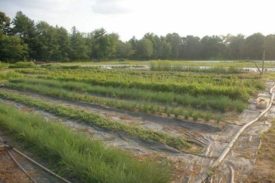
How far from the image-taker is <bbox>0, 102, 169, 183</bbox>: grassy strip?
3820 millimetres

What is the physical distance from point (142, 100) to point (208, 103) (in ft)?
8.26

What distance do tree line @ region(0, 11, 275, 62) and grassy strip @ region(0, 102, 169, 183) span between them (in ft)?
119

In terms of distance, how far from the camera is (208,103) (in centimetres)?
921

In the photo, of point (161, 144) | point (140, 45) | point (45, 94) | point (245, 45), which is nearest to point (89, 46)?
point (140, 45)

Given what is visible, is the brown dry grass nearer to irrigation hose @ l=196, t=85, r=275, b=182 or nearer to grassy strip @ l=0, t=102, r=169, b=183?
irrigation hose @ l=196, t=85, r=275, b=182

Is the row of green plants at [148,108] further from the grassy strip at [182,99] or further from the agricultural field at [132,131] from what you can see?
the grassy strip at [182,99]

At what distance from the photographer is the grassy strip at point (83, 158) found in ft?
12.5

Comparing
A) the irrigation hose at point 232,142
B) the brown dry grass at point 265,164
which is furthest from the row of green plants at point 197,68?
the brown dry grass at point 265,164

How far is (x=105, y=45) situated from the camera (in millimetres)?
52062

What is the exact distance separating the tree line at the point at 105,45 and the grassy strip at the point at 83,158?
36134 millimetres

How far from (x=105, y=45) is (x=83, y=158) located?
48.8m

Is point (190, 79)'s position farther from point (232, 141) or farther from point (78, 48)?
point (78, 48)

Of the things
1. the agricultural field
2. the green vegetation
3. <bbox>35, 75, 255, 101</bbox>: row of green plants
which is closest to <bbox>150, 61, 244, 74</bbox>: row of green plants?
the green vegetation

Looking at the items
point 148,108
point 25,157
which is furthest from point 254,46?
point 25,157
